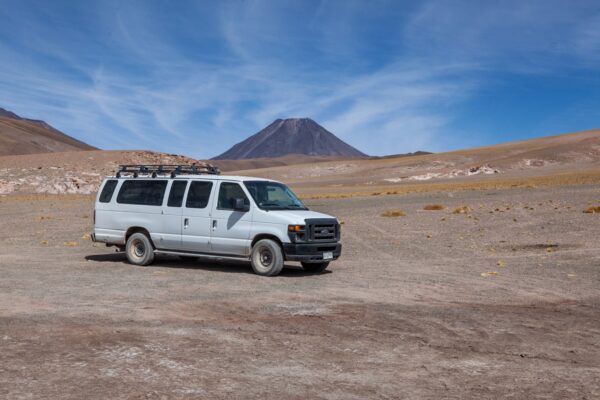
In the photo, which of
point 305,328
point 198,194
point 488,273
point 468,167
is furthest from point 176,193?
point 468,167

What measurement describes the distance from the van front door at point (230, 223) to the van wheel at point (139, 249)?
1.84 meters

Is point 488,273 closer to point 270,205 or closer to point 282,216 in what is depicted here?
point 282,216

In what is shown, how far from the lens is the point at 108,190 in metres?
17.5

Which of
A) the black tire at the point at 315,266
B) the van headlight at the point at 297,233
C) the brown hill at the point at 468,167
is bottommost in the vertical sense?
the black tire at the point at 315,266

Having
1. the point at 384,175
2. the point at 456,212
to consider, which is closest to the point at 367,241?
the point at 456,212

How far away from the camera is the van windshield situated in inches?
611

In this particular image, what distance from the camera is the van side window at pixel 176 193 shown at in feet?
53.4

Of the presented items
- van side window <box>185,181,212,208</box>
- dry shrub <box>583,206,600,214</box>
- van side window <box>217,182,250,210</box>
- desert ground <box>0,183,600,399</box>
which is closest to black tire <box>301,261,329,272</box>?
desert ground <box>0,183,600,399</box>

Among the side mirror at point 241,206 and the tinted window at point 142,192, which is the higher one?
the tinted window at point 142,192

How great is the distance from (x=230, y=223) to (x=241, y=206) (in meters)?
0.54

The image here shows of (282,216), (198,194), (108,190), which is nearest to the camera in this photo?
(282,216)

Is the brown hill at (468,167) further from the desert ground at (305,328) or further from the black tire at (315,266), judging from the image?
the desert ground at (305,328)

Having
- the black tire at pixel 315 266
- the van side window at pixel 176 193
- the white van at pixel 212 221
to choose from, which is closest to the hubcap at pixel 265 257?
the white van at pixel 212 221

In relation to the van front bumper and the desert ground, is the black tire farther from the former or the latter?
the van front bumper
